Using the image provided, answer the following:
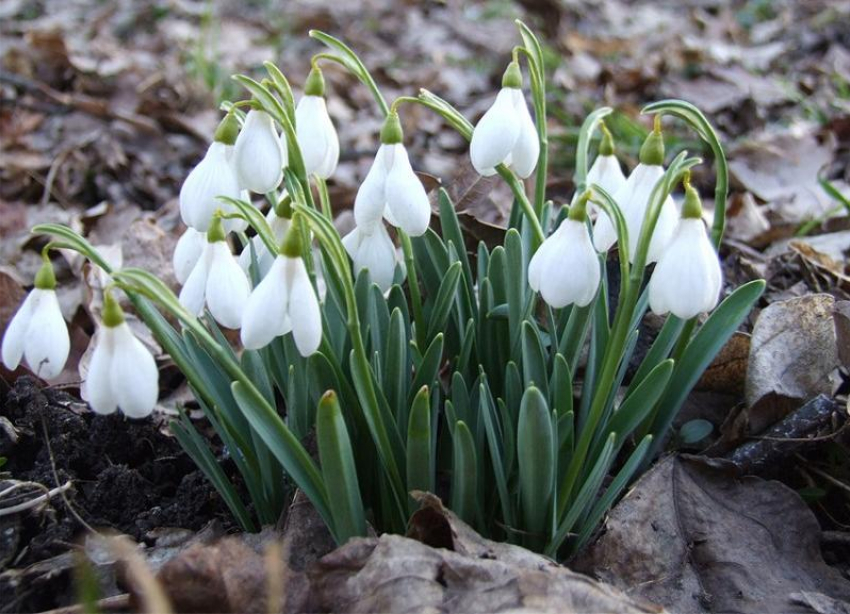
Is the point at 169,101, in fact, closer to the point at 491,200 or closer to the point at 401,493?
the point at 491,200

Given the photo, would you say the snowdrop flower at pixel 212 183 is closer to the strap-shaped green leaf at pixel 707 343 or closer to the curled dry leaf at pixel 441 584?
the curled dry leaf at pixel 441 584

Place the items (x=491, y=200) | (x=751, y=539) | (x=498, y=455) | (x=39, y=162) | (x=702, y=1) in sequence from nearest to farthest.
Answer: (x=498, y=455) < (x=751, y=539) < (x=491, y=200) < (x=39, y=162) < (x=702, y=1)

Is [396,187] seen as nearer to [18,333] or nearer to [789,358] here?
[18,333]

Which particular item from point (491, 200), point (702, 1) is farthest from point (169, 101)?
point (702, 1)

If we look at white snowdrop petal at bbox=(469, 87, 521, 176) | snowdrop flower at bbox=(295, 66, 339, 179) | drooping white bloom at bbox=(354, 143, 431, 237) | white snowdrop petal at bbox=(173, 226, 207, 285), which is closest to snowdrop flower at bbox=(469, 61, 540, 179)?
white snowdrop petal at bbox=(469, 87, 521, 176)

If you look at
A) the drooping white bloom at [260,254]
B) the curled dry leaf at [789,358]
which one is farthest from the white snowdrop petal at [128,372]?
the curled dry leaf at [789,358]

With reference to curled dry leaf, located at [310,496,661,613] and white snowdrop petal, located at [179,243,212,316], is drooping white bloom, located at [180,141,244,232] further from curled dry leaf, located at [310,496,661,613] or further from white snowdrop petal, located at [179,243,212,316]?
curled dry leaf, located at [310,496,661,613]
